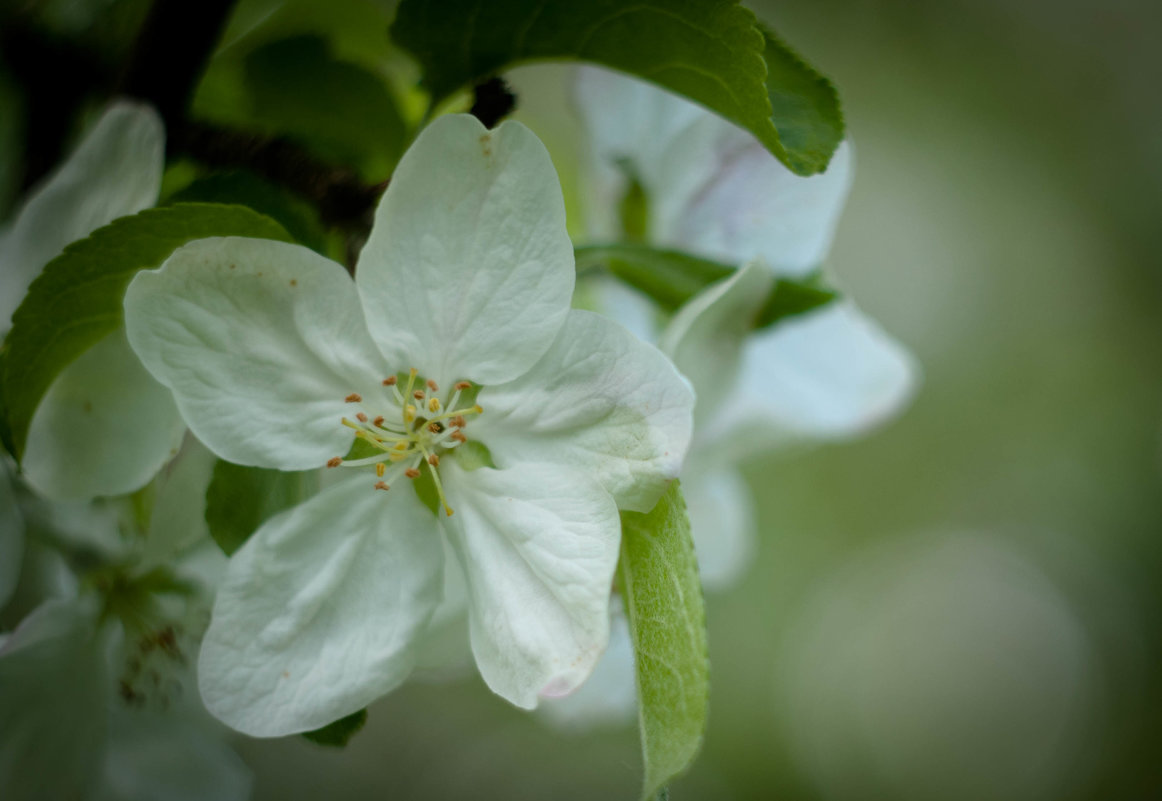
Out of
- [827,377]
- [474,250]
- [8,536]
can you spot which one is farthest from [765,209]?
[8,536]

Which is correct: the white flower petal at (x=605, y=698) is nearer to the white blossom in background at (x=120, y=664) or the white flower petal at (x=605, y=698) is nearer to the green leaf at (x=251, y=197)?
the white blossom in background at (x=120, y=664)

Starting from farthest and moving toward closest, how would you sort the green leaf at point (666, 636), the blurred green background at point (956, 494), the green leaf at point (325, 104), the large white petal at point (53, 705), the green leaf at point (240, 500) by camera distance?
the blurred green background at point (956, 494), the green leaf at point (325, 104), the large white petal at point (53, 705), the green leaf at point (240, 500), the green leaf at point (666, 636)

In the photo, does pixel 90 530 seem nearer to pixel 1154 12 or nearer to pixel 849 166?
pixel 849 166

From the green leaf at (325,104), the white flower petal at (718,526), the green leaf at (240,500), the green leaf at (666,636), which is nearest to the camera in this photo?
the green leaf at (666,636)

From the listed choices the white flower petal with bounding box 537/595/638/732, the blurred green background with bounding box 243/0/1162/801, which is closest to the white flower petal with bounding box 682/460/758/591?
the white flower petal with bounding box 537/595/638/732

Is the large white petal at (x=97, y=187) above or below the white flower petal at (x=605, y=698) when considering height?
above

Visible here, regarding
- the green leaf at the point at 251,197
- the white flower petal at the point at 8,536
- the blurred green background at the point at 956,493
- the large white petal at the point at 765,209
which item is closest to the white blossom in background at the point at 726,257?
the large white petal at the point at 765,209
